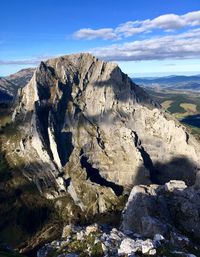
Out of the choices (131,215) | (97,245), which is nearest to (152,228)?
(131,215)

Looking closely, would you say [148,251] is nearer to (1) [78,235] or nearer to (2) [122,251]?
(2) [122,251]

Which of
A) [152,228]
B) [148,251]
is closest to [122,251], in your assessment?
[148,251]

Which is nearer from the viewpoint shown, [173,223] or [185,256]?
[185,256]

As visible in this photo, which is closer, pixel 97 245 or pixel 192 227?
pixel 97 245

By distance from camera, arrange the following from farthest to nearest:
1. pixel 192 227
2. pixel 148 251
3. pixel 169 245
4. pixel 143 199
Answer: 1. pixel 143 199
2. pixel 192 227
3. pixel 169 245
4. pixel 148 251

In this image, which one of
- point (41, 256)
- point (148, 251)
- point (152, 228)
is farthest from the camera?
point (152, 228)

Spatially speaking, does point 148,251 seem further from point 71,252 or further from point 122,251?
point 71,252

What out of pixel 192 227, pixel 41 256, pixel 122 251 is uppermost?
pixel 122 251

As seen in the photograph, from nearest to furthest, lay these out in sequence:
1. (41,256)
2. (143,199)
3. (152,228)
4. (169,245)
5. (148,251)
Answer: (148,251)
(169,245)
(41,256)
(152,228)
(143,199)

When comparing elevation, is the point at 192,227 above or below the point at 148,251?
below
